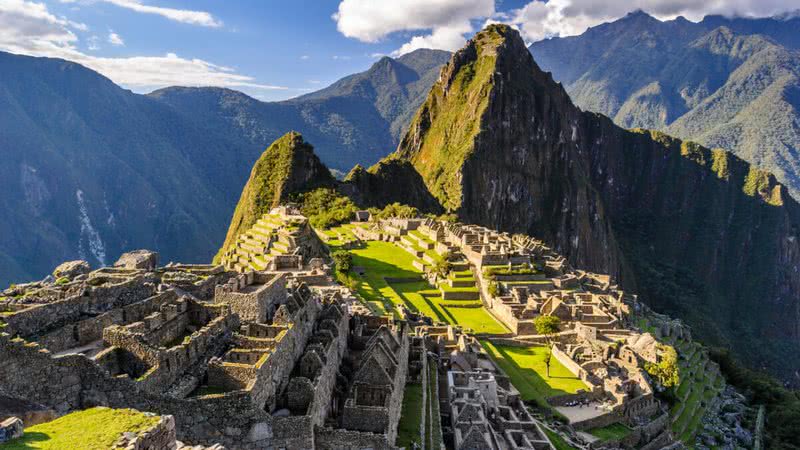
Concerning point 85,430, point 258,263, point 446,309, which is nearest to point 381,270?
point 446,309

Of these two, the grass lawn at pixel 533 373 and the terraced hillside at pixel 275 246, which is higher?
the terraced hillside at pixel 275 246

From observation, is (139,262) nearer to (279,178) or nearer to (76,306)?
(76,306)

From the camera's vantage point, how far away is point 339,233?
7625 cm

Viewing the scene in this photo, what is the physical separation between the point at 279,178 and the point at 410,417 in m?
85.0

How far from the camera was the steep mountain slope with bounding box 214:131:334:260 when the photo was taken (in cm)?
9644

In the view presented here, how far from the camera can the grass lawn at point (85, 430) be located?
8391mm

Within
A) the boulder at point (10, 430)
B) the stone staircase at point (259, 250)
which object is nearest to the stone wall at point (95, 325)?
the boulder at point (10, 430)

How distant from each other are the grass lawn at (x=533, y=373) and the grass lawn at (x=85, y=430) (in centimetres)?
2491

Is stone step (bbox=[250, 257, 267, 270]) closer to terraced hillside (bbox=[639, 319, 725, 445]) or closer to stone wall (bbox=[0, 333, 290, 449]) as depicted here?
stone wall (bbox=[0, 333, 290, 449])

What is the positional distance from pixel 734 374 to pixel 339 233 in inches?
1918

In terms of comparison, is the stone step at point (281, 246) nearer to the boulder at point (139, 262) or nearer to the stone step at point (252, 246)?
the stone step at point (252, 246)

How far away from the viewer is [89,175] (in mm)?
141000

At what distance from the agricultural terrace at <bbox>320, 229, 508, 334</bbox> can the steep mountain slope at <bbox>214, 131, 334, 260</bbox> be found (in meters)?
37.9

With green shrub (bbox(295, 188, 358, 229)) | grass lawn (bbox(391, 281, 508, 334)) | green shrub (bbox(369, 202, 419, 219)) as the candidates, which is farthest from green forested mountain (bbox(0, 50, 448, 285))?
grass lawn (bbox(391, 281, 508, 334))
